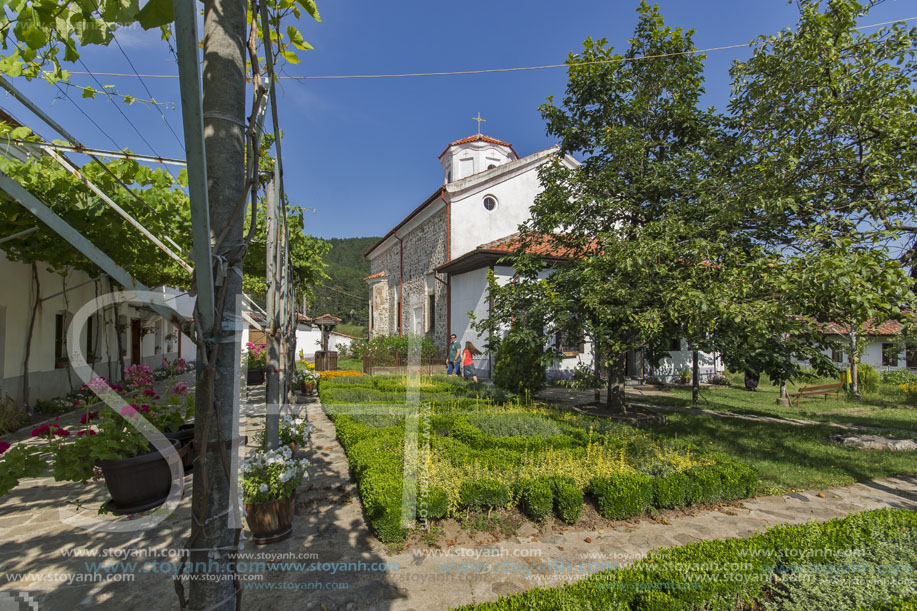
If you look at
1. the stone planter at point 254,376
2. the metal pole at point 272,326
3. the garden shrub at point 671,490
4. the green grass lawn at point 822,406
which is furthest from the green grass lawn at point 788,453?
the stone planter at point 254,376

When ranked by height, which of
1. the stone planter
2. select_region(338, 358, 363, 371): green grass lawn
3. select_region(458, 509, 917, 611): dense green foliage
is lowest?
select_region(338, 358, 363, 371): green grass lawn

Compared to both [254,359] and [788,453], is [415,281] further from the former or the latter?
[788,453]

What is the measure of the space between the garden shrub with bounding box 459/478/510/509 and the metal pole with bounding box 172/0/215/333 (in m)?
3.41

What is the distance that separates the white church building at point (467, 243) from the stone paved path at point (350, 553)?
918 cm

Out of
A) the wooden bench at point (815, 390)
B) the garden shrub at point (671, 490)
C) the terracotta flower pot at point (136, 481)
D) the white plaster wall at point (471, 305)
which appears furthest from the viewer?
the white plaster wall at point (471, 305)

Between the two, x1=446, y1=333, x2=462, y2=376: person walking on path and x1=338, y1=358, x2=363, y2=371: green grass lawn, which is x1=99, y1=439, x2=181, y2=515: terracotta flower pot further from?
x1=338, y1=358, x2=363, y2=371: green grass lawn

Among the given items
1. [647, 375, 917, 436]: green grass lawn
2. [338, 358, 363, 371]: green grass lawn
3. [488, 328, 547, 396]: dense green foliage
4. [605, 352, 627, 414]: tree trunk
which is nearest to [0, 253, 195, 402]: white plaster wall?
[488, 328, 547, 396]: dense green foliage

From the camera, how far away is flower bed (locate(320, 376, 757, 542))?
4.04m

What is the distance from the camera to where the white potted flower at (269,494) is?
139 inches

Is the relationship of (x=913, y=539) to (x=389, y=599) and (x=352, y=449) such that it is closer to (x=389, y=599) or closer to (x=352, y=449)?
(x=389, y=599)

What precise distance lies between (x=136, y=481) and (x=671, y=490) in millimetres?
5064

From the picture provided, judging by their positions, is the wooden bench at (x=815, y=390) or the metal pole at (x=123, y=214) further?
the wooden bench at (x=815, y=390)

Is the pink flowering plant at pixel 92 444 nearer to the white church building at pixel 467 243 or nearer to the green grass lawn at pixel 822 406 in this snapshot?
the white church building at pixel 467 243

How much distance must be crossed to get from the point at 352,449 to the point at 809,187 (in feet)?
21.0
